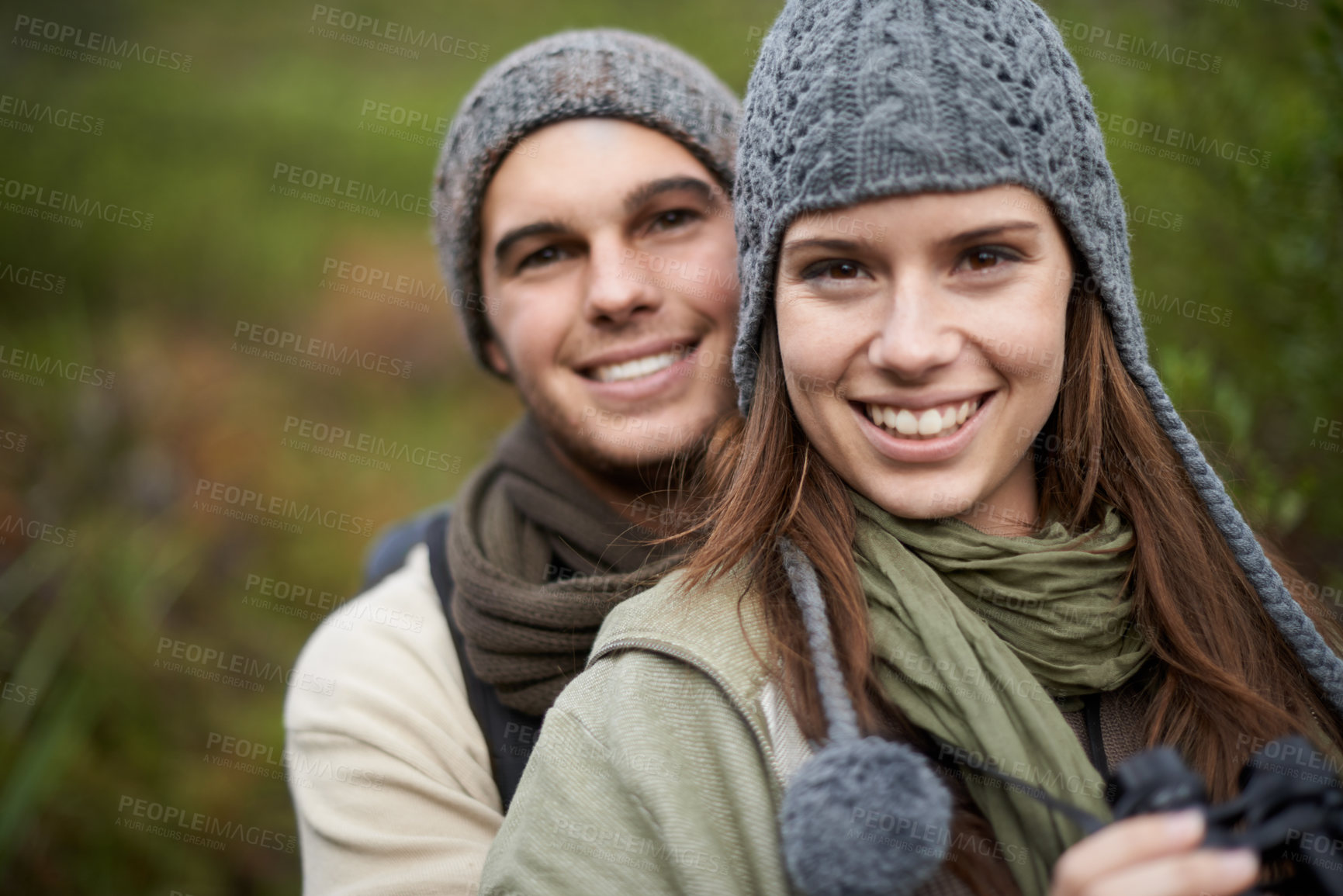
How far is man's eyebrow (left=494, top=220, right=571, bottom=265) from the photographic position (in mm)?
2500

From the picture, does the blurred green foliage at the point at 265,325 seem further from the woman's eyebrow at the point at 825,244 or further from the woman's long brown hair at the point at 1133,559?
the woman's eyebrow at the point at 825,244

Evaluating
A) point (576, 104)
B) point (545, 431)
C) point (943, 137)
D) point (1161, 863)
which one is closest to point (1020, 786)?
point (1161, 863)

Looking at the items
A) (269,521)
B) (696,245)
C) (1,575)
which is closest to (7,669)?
(1,575)

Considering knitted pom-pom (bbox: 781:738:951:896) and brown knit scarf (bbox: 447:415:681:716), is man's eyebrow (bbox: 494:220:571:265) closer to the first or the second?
brown knit scarf (bbox: 447:415:681:716)

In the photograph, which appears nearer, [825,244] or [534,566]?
[825,244]

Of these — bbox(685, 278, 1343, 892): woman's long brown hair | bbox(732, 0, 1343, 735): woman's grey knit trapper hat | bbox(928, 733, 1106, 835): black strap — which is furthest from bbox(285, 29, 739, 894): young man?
bbox(928, 733, 1106, 835): black strap

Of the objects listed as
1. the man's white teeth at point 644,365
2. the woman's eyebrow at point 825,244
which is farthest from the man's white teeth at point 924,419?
the man's white teeth at point 644,365

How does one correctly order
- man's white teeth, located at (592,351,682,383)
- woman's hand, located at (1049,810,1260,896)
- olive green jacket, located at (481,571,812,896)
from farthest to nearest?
man's white teeth, located at (592,351,682,383) < olive green jacket, located at (481,571,812,896) < woman's hand, located at (1049,810,1260,896)

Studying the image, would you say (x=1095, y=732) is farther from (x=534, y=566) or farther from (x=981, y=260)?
(x=534, y=566)

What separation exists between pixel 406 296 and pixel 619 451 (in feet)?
19.3

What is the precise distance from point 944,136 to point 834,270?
27 cm

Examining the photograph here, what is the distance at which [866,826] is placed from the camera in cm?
124

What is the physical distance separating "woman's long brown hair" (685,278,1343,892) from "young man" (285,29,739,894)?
59cm

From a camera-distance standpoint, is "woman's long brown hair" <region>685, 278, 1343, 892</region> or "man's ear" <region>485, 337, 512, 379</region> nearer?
"woman's long brown hair" <region>685, 278, 1343, 892</region>
